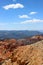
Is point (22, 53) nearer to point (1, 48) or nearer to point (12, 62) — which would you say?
point (12, 62)

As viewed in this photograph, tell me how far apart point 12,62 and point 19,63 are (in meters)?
2.18

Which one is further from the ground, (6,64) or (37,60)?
(37,60)

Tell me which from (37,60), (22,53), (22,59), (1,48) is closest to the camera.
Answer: (37,60)

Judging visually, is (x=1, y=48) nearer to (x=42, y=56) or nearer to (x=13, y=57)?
(x=13, y=57)

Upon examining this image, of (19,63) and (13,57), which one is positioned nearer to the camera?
(19,63)

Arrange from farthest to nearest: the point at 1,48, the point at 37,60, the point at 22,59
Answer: the point at 1,48 < the point at 22,59 < the point at 37,60

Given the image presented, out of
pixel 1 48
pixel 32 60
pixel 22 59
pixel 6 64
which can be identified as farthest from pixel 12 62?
pixel 1 48

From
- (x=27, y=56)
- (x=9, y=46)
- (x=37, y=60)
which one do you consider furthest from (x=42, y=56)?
(x=9, y=46)

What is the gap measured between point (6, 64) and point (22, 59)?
3.54m

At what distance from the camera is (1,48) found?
5597 centimetres

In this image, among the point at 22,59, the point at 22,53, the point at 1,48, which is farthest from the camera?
the point at 1,48

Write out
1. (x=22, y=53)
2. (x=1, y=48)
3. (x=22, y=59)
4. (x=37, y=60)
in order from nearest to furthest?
(x=37, y=60) → (x=22, y=59) → (x=22, y=53) → (x=1, y=48)

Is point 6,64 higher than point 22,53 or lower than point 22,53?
lower

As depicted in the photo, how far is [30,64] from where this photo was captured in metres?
22.4
